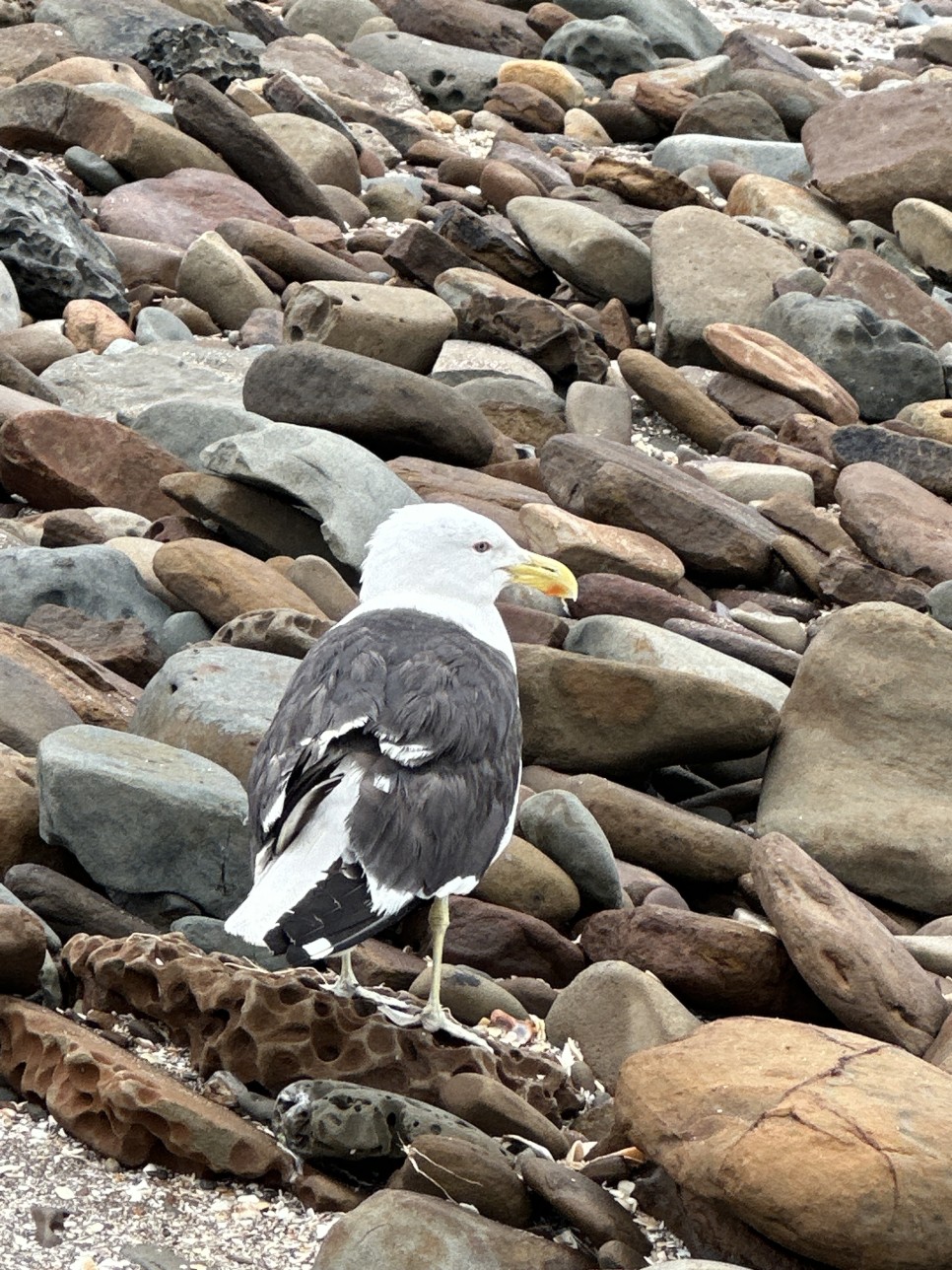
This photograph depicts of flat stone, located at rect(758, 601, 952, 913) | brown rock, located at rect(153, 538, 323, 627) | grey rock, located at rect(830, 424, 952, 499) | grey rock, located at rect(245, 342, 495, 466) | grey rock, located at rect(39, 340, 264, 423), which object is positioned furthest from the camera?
grey rock, located at rect(830, 424, 952, 499)

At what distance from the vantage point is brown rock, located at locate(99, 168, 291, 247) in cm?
1249

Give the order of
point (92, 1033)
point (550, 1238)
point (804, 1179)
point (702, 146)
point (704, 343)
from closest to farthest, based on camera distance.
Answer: point (804, 1179) < point (550, 1238) < point (92, 1033) < point (704, 343) < point (702, 146)

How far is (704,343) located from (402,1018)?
7.80 metres

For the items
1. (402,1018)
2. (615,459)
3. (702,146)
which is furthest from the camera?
(702,146)

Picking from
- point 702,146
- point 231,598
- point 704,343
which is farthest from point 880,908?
point 702,146

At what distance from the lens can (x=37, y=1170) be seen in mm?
4000

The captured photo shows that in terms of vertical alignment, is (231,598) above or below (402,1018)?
below

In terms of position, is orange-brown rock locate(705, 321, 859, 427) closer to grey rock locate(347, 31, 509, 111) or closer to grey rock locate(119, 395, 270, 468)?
grey rock locate(119, 395, 270, 468)

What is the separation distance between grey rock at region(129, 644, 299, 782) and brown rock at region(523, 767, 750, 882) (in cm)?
112

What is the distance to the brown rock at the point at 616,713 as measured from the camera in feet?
22.4

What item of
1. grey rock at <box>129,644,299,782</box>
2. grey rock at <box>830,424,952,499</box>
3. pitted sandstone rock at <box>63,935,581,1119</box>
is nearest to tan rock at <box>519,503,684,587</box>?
grey rock at <box>830,424,952,499</box>

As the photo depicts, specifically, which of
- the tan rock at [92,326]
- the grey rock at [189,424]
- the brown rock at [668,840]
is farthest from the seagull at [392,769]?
the tan rock at [92,326]

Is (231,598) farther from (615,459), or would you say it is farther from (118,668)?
(615,459)

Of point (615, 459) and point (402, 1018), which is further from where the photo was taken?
point (615, 459)
